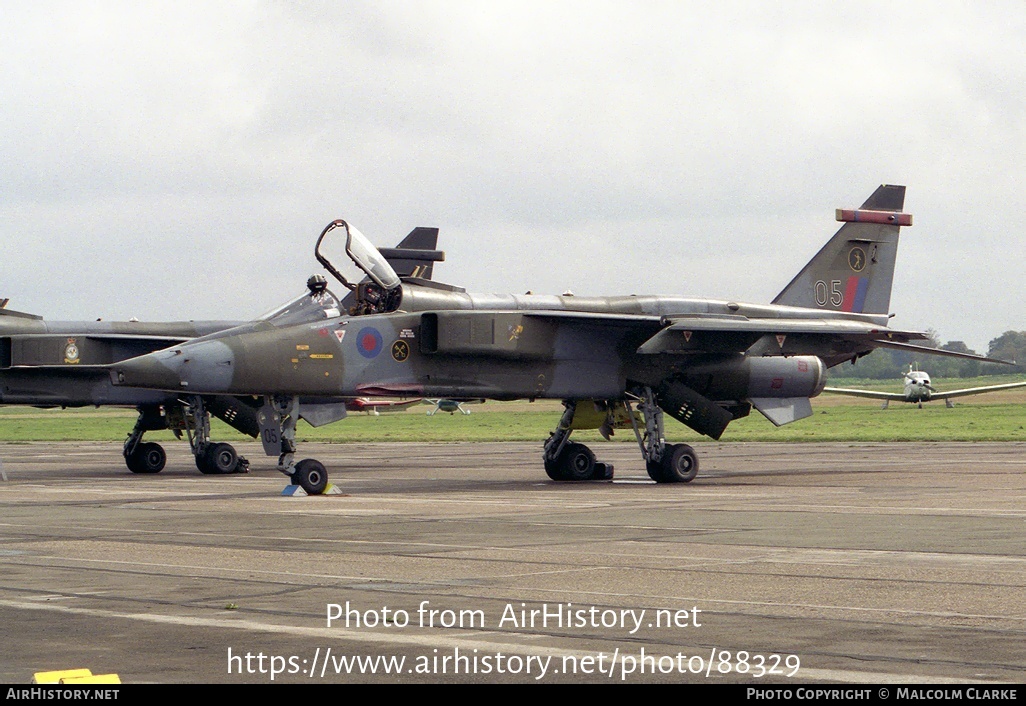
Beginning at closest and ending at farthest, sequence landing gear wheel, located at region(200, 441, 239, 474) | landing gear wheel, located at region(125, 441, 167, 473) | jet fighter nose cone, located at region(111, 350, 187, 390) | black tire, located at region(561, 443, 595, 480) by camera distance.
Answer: jet fighter nose cone, located at region(111, 350, 187, 390) → black tire, located at region(561, 443, 595, 480) → landing gear wheel, located at region(200, 441, 239, 474) → landing gear wheel, located at region(125, 441, 167, 473)

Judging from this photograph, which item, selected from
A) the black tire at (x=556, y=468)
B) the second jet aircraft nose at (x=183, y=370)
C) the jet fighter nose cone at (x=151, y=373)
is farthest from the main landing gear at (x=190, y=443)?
the jet fighter nose cone at (x=151, y=373)

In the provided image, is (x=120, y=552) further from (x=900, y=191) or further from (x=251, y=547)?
(x=900, y=191)

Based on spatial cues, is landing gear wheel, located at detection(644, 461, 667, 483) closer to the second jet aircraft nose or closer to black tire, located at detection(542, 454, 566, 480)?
black tire, located at detection(542, 454, 566, 480)

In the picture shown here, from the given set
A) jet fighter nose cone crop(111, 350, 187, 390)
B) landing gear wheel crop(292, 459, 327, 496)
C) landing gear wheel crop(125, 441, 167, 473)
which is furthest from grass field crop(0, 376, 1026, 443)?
jet fighter nose cone crop(111, 350, 187, 390)

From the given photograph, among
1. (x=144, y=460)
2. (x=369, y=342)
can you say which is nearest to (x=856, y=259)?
(x=369, y=342)

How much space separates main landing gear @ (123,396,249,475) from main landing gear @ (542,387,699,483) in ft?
26.7

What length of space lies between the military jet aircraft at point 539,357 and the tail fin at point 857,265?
2.16 feet

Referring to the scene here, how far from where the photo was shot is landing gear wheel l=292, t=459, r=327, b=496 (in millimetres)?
20656

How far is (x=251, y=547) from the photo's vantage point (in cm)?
1368

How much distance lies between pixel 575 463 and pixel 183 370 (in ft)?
26.9

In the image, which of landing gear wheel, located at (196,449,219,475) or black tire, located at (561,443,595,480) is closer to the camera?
black tire, located at (561,443,595,480)

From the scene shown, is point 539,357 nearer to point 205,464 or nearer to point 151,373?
point 151,373

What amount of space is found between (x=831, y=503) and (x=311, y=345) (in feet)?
26.5
